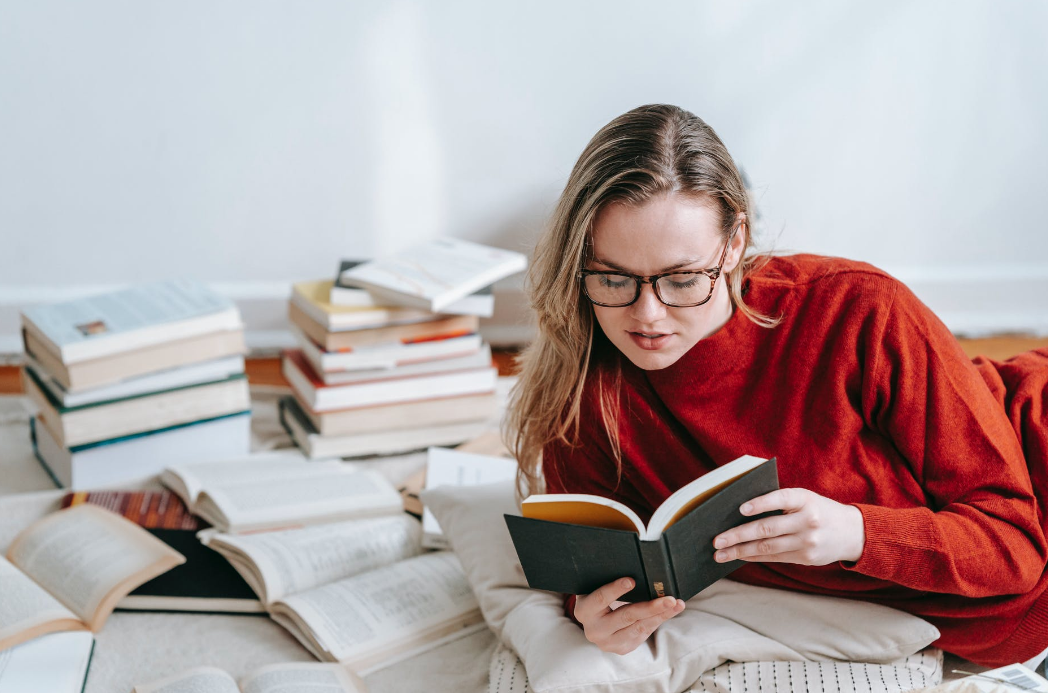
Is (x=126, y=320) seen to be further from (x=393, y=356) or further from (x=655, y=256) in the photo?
(x=655, y=256)

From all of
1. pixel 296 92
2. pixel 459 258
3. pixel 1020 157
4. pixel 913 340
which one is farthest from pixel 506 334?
pixel 913 340

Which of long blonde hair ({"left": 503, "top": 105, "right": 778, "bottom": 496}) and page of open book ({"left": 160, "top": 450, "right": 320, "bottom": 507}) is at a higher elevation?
long blonde hair ({"left": 503, "top": 105, "right": 778, "bottom": 496})

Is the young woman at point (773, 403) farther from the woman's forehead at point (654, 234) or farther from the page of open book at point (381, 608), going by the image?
the page of open book at point (381, 608)

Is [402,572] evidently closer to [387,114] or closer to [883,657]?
[883,657]

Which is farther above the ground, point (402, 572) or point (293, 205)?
point (293, 205)

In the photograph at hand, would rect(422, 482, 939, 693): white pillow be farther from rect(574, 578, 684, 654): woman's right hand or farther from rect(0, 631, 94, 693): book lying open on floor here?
rect(0, 631, 94, 693): book lying open on floor

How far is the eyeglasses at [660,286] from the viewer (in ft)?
3.70

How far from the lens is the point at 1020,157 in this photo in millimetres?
2766

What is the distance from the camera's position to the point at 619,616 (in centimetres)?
118

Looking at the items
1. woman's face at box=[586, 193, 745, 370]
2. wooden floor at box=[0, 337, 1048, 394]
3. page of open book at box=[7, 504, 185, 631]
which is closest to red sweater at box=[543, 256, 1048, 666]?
woman's face at box=[586, 193, 745, 370]

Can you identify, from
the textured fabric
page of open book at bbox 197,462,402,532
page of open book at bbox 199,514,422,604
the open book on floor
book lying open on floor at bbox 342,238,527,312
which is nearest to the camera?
→ the textured fabric

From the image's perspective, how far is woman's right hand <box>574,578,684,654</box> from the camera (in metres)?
1.12

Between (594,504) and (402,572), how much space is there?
2.16ft

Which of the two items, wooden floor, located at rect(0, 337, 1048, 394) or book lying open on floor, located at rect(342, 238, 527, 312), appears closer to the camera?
book lying open on floor, located at rect(342, 238, 527, 312)
